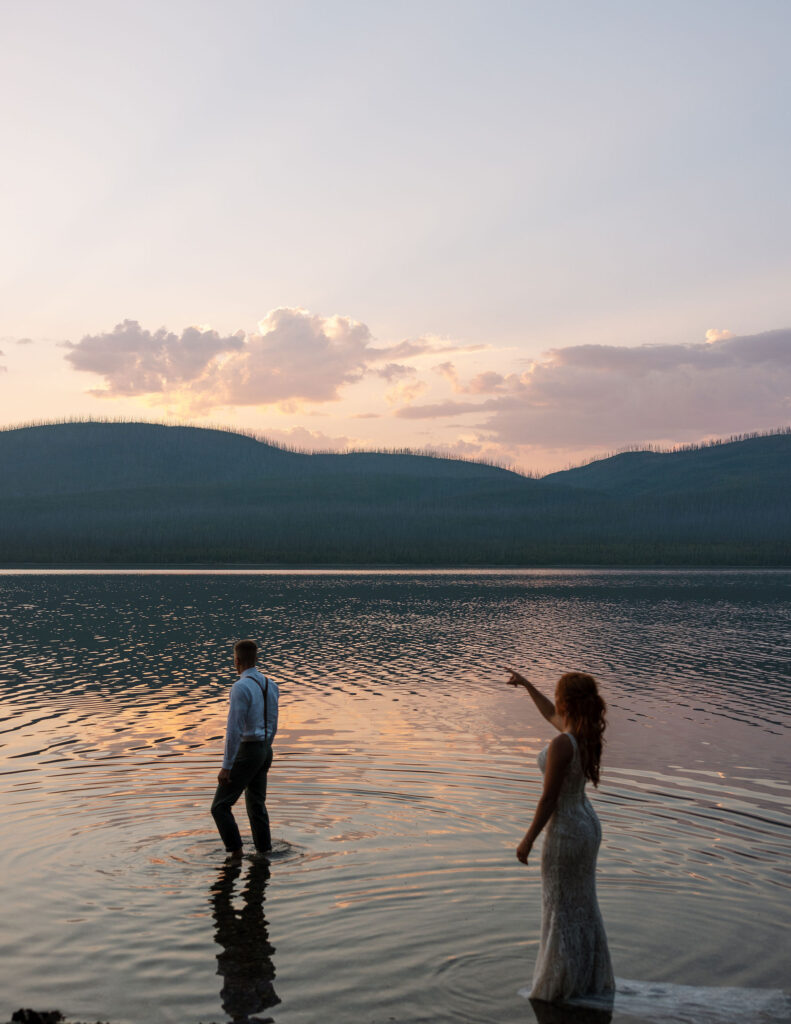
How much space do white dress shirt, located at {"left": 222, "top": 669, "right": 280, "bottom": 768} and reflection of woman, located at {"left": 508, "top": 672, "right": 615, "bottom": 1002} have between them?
176 inches

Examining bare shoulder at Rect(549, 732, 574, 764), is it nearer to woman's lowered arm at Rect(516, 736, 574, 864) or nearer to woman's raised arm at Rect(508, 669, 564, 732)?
woman's lowered arm at Rect(516, 736, 574, 864)

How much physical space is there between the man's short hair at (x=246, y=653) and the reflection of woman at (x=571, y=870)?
461cm

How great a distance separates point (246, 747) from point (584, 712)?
205 inches

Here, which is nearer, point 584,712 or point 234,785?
point 584,712

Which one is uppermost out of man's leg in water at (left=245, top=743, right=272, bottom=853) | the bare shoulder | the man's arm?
the bare shoulder

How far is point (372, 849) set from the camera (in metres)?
11.9

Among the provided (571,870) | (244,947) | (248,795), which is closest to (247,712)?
(248,795)

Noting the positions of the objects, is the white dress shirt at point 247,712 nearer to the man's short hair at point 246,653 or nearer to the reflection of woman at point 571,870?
the man's short hair at point 246,653

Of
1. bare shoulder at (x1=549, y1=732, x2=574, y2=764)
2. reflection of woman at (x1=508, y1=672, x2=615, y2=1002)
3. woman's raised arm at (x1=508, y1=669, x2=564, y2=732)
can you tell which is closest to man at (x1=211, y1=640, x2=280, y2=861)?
woman's raised arm at (x1=508, y1=669, x2=564, y2=732)

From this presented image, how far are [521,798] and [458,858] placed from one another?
3.10 m

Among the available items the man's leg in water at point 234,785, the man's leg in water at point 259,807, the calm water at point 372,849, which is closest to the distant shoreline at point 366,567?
the calm water at point 372,849

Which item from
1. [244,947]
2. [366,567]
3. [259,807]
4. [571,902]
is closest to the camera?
[571,902]

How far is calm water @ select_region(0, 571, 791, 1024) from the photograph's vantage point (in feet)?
26.5

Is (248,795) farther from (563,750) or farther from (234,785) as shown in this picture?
(563,750)
